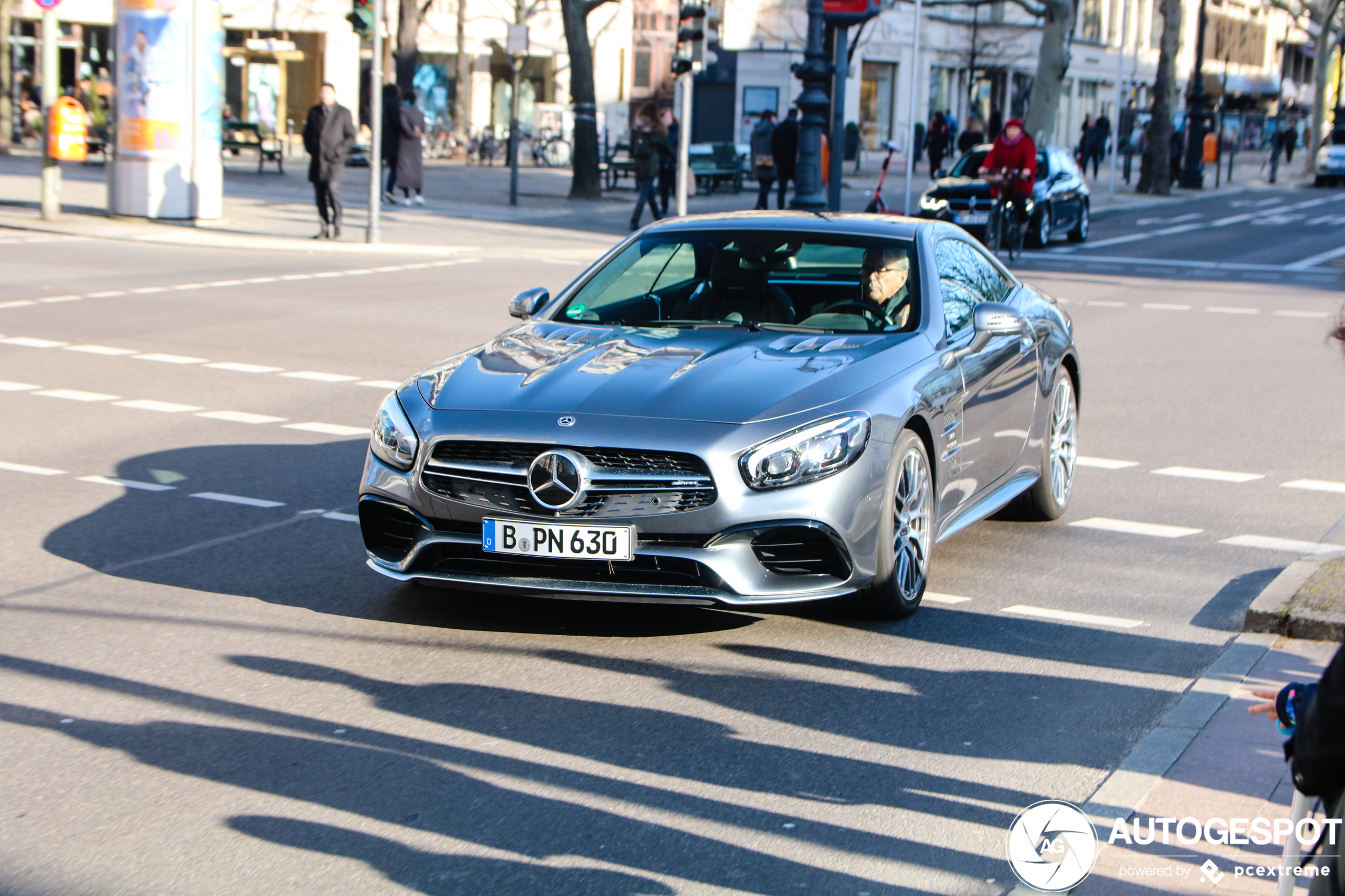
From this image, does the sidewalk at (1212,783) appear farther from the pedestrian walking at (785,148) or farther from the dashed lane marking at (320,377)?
the pedestrian walking at (785,148)

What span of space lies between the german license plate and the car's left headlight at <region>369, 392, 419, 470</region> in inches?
17.5

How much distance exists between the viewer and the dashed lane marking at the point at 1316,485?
29.0ft

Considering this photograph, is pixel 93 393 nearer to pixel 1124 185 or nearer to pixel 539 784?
pixel 539 784

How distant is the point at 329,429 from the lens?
991 cm

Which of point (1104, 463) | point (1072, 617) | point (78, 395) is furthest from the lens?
point (78, 395)

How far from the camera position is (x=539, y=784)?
444cm

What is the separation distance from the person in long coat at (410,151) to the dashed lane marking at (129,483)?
66.9 ft

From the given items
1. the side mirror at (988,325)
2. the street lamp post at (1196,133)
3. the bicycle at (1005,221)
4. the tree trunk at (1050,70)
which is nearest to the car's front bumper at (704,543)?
the side mirror at (988,325)

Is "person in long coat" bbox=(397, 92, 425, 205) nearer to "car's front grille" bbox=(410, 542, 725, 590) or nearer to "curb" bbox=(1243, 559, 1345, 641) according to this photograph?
A: "car's front grille" bbox=(410, 542, 725, 590)

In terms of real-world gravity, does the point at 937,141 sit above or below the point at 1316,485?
above

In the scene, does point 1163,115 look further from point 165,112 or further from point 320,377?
point 320,377

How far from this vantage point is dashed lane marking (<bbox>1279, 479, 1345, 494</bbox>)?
885 centimetres

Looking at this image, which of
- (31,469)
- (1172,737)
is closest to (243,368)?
(31,469)

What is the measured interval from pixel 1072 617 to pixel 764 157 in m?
24.0
